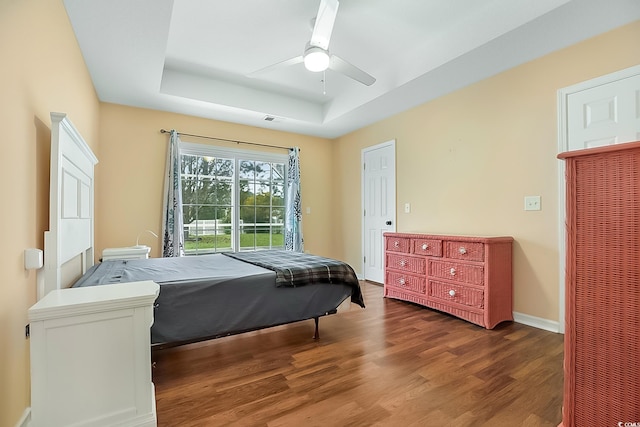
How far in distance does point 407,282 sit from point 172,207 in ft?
10.3

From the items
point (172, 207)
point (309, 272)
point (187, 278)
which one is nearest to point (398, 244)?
point (309, 272)

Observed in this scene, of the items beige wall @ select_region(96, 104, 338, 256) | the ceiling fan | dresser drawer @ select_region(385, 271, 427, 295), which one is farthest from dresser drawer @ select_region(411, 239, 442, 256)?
beige wall @ select_region(96, 104, 338, 256)

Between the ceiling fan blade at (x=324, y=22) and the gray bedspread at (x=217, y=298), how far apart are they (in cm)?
184

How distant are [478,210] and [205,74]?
355 cm

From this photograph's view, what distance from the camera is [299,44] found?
2.96m

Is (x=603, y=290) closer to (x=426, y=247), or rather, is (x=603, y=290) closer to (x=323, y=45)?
(x=426, y=247)

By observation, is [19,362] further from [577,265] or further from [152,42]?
[577,265]

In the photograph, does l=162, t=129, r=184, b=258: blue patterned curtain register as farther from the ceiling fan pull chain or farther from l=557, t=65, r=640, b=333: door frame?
l=557, t=65, r=640, b=333: door frame

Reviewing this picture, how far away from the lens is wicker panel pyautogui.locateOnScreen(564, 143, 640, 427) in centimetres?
105

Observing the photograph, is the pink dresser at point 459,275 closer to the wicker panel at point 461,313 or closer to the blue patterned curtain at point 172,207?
the wicker panel at point 461,313

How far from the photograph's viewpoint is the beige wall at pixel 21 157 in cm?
124

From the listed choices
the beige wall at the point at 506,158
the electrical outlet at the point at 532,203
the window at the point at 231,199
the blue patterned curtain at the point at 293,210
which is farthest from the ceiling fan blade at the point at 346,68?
the window at the point at 231,199

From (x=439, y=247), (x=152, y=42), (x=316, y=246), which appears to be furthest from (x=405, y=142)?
(x=152, y=42)

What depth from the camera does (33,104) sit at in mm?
1547
